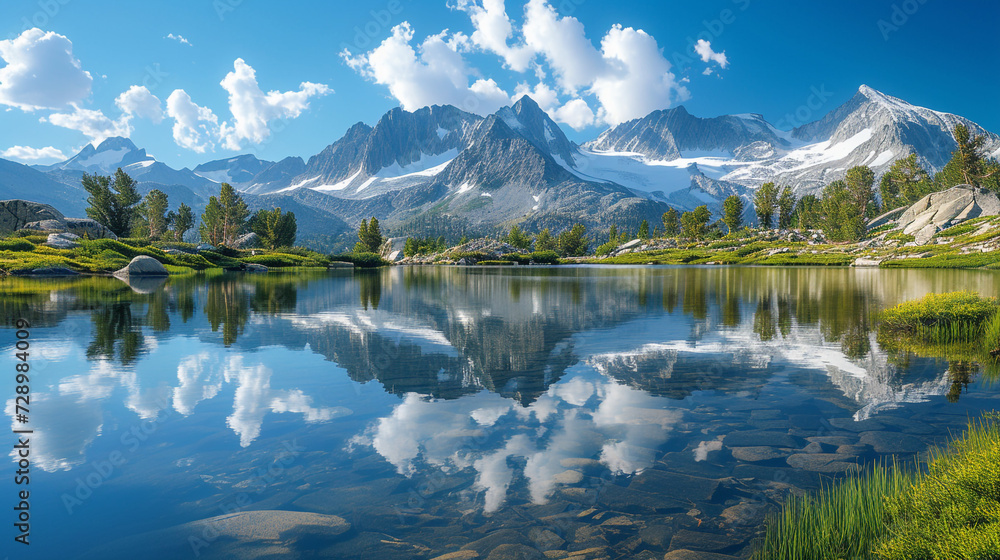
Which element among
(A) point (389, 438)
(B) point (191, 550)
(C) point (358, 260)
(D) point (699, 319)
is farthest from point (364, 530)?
(C) point (358, 260)

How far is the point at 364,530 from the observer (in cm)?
568

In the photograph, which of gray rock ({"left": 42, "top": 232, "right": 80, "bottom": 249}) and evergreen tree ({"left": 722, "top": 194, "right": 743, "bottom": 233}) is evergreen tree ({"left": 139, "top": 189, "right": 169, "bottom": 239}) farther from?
evergreen tree ({"left": 722, "top": 194, "right": 743, "bottom": 233})

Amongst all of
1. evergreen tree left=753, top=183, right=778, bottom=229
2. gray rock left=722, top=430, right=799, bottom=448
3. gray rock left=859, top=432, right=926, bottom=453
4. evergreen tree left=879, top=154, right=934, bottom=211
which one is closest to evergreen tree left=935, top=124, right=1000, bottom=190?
evergreen tree left=879, top=154, right=934, bottom=211

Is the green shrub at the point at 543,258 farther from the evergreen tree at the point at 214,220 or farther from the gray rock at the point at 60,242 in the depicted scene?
the gray rock at the point at 60,242

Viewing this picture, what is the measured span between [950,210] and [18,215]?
187 metres

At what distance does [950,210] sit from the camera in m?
110

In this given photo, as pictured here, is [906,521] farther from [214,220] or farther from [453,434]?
[214,220]

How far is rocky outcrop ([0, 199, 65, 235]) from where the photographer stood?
69.4m

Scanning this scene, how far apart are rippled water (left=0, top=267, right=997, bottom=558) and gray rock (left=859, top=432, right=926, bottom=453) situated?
1.8 inches

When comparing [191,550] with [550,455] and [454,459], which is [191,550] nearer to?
[454,459]

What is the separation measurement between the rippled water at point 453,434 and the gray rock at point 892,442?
5cm

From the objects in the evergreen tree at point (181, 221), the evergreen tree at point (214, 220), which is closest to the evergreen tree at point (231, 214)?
the evergreen tree at point (214, 220)

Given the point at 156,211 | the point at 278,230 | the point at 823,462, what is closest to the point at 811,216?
the point at 278,230

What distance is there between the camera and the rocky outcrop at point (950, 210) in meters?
105
